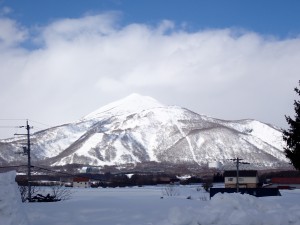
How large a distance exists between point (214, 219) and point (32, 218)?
670cm

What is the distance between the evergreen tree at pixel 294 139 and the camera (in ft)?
96.9

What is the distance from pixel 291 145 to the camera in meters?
30.0

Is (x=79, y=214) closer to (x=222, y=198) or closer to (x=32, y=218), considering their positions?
(x=32, y=218)

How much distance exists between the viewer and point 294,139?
29.9 m

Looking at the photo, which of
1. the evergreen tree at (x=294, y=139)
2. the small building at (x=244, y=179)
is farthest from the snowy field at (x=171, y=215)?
the small building at (x=244, y=179)

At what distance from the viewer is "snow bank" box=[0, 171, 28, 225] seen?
12648mm

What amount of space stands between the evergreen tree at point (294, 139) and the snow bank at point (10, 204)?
20.3m

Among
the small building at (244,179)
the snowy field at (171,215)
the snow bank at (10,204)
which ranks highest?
the snow bank at (10,204)

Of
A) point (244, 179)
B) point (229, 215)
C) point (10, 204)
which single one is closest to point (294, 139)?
point (229, 215)

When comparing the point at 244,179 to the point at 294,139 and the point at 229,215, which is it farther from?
the point at 229,215

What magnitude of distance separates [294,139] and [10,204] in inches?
838

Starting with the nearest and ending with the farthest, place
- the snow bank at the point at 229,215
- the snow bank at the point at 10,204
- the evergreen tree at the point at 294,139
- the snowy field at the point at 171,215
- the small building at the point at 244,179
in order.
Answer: the snow bank at the point at 10,204, the snowy field at the point at 171,215, the snow bank at the point at 229,215, the evergreen tree at the point at 294,139, the small building at the point at 244,179

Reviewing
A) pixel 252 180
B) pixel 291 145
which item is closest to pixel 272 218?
pixel 291 145

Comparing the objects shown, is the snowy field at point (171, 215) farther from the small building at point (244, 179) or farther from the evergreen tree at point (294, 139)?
the small building at point (244, 179)
